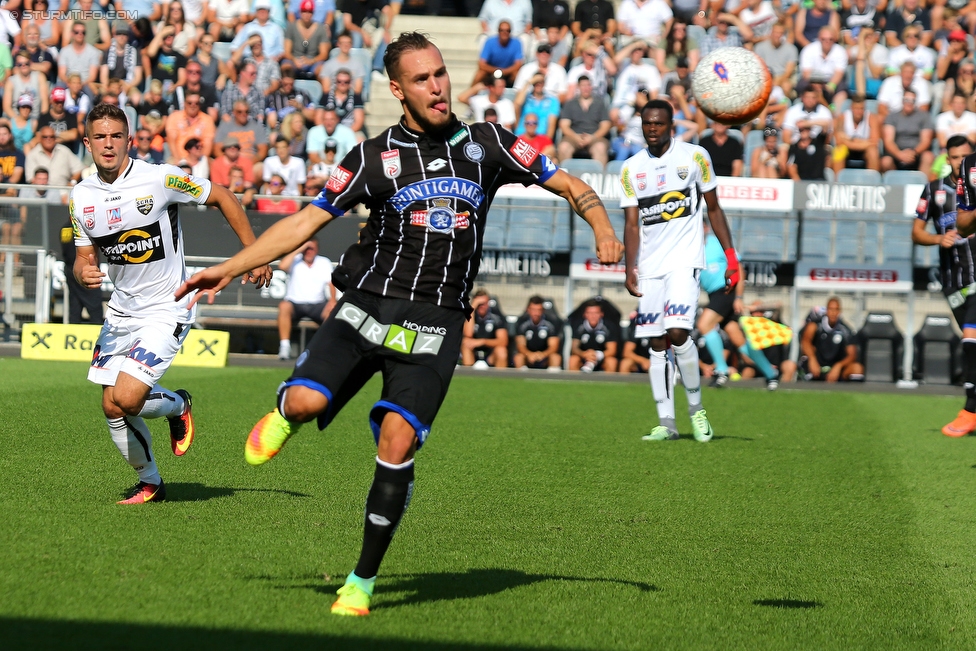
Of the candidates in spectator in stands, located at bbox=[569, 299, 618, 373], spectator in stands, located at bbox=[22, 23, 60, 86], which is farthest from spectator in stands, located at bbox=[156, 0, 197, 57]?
spectator in stands, located at bbox=[569, 299, 618, 373]

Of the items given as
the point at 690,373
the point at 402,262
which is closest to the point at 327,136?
the point at 690,373

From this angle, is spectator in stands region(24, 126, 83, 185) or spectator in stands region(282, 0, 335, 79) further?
spectator in stands region(282, 0, 335, 79)

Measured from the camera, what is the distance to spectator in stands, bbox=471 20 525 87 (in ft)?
74.3

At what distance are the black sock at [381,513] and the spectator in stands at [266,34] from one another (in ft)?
63.2

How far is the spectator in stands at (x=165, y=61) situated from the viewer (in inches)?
893

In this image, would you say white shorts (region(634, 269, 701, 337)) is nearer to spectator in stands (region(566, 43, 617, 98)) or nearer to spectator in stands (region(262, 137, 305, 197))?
spectator in stands (region(262, 137, 305, 197))

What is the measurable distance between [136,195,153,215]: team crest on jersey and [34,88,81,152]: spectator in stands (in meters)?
15.2

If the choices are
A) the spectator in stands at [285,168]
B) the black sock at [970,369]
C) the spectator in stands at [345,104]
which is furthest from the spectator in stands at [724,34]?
the black sock at [970,369]

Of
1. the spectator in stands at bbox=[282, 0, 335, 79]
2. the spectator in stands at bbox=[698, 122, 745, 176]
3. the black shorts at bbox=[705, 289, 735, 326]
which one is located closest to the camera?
the black shorts at bbox=[705, 289, 735, 326]

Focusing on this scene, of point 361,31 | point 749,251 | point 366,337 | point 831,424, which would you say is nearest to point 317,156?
point 361,31

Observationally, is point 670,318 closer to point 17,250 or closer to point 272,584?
point 272,584

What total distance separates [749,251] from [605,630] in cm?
1555

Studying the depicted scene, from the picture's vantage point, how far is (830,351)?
1914 cm

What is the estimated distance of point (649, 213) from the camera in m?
10.8
